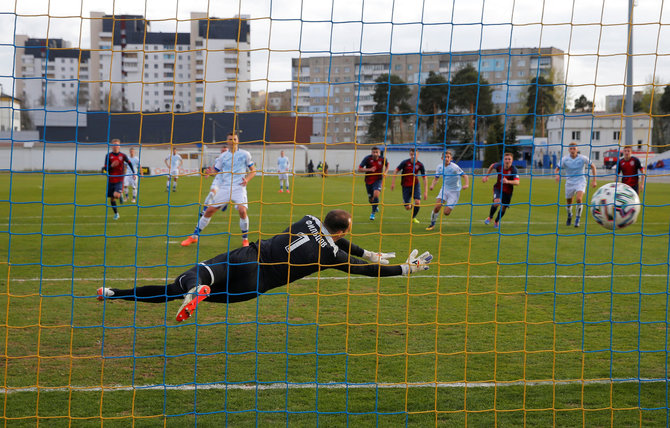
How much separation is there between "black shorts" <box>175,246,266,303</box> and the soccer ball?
11.0 ft

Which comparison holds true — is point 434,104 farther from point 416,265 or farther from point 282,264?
point 282,264

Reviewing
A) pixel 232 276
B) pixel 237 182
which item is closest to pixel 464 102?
pixel 237 182

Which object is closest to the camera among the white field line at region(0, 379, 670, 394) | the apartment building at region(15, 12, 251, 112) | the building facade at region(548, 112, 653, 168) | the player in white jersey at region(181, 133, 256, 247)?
the white field line at region(0, 379, 670, 394)

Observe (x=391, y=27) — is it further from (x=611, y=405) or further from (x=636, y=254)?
(x=636, y=254)

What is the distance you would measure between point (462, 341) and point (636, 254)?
677 cm

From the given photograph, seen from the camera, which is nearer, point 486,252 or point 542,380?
point 542,380

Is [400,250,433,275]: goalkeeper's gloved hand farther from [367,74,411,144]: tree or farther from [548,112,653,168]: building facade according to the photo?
[367,74,411,144]: tree

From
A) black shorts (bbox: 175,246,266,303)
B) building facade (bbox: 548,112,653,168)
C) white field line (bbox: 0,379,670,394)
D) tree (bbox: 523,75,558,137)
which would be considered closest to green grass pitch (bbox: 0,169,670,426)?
white field line (bbox: 0,379,670,394)

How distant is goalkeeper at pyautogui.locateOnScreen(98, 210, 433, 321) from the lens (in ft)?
16.7

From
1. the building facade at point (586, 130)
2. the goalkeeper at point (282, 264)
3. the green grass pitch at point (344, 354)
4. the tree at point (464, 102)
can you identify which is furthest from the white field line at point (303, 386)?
the tree at point (464, 102)

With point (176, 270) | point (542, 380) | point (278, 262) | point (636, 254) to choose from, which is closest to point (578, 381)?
point (542, 380)

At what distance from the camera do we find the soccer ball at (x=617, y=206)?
5.66 metres

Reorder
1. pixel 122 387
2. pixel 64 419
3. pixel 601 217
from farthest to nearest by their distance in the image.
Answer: pixel 601 217 → pixel 122 387 → pixel 64 419

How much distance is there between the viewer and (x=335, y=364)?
525 cm
